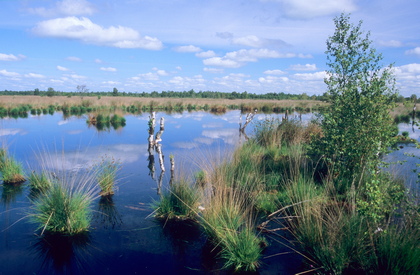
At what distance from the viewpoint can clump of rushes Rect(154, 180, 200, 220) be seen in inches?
281

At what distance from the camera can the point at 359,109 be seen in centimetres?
684

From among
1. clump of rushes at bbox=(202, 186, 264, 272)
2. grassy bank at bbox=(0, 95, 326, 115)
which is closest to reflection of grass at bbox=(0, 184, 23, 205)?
clump of rushes at bbox=(202, 186, 264, 272)

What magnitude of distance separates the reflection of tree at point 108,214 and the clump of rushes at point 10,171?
3297 millimetres

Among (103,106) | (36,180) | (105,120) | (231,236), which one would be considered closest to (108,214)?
(36,180)

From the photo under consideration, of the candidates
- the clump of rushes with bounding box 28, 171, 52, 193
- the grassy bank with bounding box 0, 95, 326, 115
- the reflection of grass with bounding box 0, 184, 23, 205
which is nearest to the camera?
the reflection of grass with bounding box 0, 184, 23, 205

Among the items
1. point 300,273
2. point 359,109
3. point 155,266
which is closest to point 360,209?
point 300,273

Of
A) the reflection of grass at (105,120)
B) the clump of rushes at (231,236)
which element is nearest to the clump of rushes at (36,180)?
the clump of rushes at (231,236)

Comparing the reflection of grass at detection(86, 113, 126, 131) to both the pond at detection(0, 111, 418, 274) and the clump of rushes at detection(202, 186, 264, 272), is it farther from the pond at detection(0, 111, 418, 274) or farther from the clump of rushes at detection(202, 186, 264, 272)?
the clump of rushes at detection(202, 186, 264, 272)

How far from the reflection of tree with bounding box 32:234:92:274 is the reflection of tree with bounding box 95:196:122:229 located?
68 cm

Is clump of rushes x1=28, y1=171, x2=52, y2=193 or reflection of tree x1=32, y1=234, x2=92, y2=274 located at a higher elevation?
clump of rushes x1=28, y1=171, x2=52, y2=193

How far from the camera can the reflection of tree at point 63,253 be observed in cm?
536

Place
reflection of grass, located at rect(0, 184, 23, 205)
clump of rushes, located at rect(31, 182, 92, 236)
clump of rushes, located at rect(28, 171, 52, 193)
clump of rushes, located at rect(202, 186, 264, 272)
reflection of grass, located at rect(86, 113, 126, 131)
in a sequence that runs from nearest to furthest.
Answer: clump of rushes, located at rect(202, 186, 264, 272)
clump of rushes, located at rect(31, 182, 92, 236)
reflection of grass, located at rect(0, 184, 23, 205)
clump of rushes, located at rect(28, 171, 52, 193)
reflection of grass, located at rect(86, 113, 126, 131)

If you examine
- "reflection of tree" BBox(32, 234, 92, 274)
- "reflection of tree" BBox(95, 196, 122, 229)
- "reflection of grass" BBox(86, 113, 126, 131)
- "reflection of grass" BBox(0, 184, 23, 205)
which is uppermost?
"reflection of grass" BBox(86, 113, 126, 131)

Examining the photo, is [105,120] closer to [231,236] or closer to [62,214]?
[62,214]
